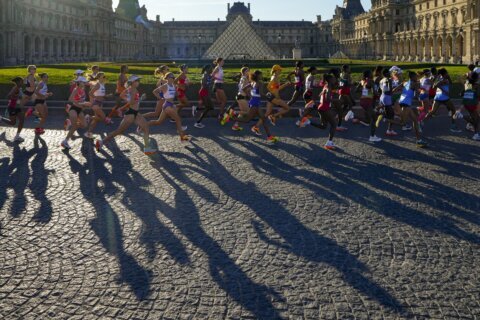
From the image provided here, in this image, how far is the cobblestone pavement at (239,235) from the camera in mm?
4371

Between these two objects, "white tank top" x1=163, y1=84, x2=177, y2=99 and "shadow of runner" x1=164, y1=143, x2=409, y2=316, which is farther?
"white tank top" x1=163, y1=84, x2=177, y2=99

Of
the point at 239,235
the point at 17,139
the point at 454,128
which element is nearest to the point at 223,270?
the point at 239,235

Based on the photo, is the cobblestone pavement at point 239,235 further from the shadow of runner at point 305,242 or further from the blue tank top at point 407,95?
the blue tank top at point 407,95

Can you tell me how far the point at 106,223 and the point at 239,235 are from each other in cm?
169

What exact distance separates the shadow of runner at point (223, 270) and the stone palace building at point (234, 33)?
1729 inches

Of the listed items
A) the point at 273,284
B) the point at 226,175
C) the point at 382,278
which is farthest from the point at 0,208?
the point at 382,278

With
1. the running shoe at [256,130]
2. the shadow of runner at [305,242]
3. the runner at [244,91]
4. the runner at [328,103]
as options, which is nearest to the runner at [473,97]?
the runner at [328,103]

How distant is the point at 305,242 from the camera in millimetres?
5727

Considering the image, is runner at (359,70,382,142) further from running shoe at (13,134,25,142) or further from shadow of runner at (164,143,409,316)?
running shoe at (13,134,25,142)

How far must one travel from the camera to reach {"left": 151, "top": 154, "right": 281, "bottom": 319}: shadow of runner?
14.2 ft

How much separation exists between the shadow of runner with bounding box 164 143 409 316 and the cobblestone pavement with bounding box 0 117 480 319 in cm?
2

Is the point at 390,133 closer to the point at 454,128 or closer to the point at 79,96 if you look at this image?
the point at 454,128

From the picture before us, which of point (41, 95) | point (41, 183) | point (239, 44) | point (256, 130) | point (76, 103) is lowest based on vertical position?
point (41, 183)

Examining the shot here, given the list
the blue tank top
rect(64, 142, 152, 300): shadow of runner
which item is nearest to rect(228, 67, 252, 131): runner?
the blue tank top
